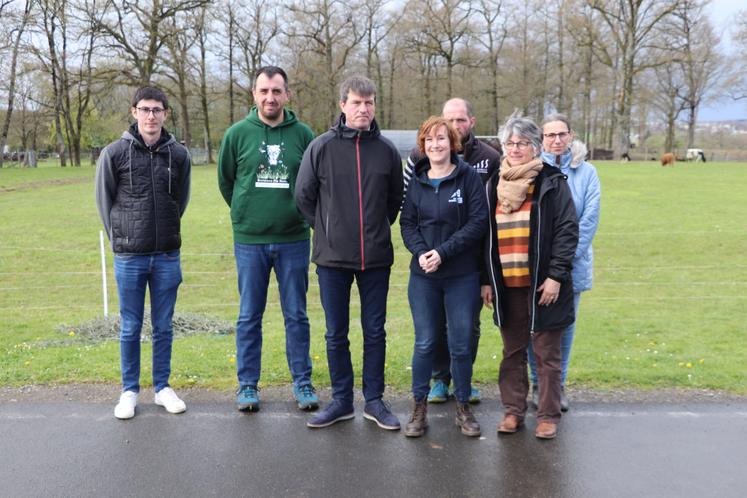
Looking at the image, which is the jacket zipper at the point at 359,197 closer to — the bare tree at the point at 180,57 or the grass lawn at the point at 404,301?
the grass lawn at the point at 404,301

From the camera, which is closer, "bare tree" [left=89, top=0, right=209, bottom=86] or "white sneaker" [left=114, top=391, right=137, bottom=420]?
"white sneaker" [left=114, top=391, right=137, bottom=420]

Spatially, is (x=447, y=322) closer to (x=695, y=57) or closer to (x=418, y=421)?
(x=418, y=421)

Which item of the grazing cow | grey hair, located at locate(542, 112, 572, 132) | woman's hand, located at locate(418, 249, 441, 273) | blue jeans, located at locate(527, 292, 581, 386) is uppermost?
the grazing cow

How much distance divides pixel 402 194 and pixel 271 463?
1889mm

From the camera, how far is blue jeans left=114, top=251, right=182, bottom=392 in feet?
15.7

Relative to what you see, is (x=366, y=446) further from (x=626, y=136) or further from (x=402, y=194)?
(x=626, y=136)

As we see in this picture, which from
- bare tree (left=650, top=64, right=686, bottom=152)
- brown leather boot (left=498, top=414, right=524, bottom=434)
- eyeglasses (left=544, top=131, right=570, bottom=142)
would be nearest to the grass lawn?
brown leather boot (left=498, top=414, right=524, bottom=434)

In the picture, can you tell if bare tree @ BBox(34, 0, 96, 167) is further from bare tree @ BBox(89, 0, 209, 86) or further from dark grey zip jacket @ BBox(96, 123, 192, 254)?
dark grey zip jacket @ BBox(96, 123, 192, 254)

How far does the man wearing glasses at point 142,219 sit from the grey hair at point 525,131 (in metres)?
2.30

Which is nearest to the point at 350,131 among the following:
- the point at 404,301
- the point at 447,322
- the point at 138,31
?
the point at 447,322

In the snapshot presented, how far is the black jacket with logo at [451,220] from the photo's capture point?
4.25 m

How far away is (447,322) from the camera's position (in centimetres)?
444

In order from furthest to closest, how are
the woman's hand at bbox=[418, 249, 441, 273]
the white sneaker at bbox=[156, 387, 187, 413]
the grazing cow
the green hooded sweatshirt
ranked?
the grazing cow
the green hooded sweatshirt
the white sneaker at bbox=[156, 387, 187, 413]
the woman's hand at bbox=[418, 249, 441, 273]

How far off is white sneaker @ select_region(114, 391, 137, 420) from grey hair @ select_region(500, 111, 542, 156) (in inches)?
120
